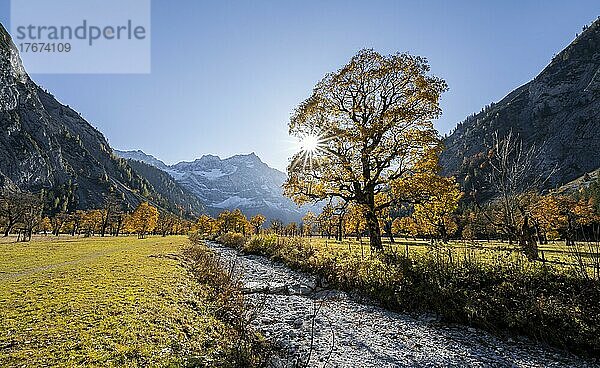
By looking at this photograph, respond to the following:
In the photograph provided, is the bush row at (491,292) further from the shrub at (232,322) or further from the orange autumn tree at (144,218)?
the orange autumn tree at (144,218)

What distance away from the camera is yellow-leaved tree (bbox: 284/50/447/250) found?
20.0 m

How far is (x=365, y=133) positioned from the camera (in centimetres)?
1959

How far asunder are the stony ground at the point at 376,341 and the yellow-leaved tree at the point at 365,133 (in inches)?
311

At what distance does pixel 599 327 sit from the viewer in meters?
8.50

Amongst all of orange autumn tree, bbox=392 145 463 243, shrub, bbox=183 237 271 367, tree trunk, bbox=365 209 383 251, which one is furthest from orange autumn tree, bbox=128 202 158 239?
orange autumn tree, bbox=392 145 463 243

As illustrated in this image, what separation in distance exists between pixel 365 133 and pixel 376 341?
12626 millimetres

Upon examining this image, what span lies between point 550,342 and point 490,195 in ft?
655

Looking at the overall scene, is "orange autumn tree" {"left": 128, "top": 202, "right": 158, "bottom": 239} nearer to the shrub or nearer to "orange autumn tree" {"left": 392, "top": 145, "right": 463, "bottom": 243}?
the shrub

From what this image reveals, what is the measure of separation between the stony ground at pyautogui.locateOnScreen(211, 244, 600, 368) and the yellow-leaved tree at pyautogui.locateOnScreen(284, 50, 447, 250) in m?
7.89

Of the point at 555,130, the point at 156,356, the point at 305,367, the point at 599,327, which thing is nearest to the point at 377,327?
the point at 305,367

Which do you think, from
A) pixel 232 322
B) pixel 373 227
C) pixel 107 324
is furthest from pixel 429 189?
pixel 107 324

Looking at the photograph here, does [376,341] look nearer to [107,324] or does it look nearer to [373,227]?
[107,324]

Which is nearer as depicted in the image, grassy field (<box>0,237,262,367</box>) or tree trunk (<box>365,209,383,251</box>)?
grassy field (<box>0,237,262,367</box>)

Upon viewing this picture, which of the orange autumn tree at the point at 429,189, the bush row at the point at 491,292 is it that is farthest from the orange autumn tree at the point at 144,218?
the bush row at the point at 491,292
